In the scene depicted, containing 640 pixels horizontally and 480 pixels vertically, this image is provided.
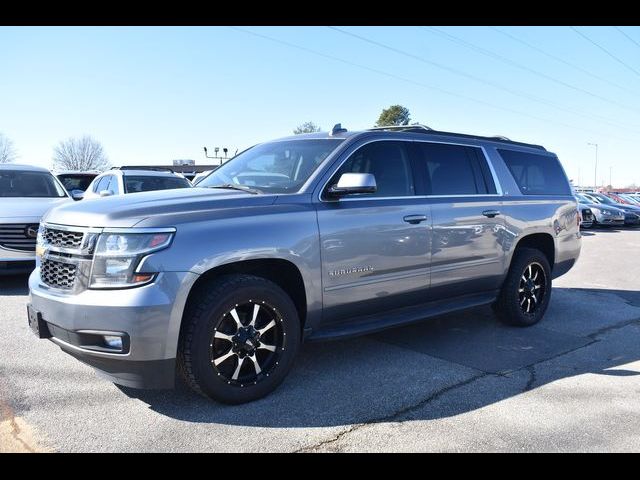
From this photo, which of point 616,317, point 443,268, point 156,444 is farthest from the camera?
point 616,317

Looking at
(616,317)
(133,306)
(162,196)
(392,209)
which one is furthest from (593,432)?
(616,317)

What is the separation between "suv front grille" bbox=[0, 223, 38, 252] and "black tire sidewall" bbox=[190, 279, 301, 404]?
194 inches

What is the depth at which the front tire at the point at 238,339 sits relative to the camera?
11.0 feet

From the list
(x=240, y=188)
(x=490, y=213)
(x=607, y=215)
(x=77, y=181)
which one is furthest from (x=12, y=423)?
(x=607, y=215)

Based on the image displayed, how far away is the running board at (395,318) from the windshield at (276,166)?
111 centimetres

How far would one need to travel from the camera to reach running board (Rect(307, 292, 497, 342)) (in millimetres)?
4023

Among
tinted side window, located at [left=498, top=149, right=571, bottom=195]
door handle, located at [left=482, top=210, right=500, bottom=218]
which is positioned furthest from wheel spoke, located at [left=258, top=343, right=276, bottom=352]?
tinted side window, located at [left=498, top=149, right=571, bottom=195]

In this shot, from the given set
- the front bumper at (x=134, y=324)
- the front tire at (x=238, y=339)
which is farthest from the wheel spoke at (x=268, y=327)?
the front bumper at (x=134, y=324)

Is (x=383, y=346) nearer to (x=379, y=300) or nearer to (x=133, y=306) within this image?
(x=379, y=300)

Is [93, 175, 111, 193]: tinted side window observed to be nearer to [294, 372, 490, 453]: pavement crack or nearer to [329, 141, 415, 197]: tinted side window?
[329, 141, 415, 197]: tinted side window

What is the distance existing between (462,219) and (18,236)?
5.82 metres

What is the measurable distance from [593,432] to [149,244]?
9.58 feet

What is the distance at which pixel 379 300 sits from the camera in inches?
170

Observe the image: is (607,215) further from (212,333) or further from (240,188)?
(212,333)
